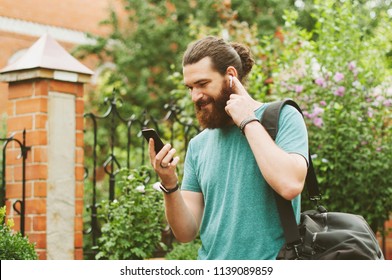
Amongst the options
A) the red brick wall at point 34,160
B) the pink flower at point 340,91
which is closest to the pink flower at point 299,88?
the pink flower at point 340,91

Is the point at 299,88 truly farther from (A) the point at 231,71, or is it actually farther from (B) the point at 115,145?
(B) the point at 115,145

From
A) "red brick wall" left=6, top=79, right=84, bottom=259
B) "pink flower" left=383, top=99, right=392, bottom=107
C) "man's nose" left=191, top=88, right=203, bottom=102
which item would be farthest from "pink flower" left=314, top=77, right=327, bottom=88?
"man's nose" left=191, top=88, right=203, bottom=102

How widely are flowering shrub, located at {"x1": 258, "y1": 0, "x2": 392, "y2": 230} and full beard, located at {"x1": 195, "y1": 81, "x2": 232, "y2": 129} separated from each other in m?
3.32

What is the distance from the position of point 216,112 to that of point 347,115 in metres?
3.65

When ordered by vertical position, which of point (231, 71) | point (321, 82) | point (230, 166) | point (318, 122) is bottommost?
point (230, 166)

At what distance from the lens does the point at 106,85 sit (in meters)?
14.2

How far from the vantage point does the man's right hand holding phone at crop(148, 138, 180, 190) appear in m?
2.58

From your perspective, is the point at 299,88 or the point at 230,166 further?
the point at 299,88

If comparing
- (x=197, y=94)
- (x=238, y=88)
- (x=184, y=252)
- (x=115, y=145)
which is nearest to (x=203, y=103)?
(x=197, y=94)

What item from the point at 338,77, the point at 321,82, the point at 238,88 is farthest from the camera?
the point at 321,82

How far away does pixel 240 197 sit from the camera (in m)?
2.54

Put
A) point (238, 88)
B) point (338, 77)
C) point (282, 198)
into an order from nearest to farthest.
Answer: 1. point (282, 198)
2. point (238, 88)
3. point (338, 77)
